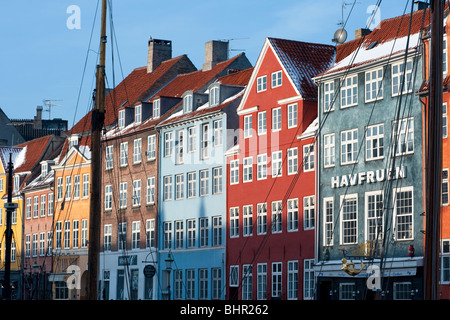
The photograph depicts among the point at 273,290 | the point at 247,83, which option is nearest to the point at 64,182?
the point at 247,83

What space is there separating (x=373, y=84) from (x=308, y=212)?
774 centimetres

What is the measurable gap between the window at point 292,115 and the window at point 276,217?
13.7 feet

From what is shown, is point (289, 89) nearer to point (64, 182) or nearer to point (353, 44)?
point (353, 44)

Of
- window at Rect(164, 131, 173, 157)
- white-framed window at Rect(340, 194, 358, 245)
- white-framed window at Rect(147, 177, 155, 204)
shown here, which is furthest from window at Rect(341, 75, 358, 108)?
white-framed window at Rect(147, 177, 155, 204)

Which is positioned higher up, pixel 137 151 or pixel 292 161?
pixel 137 151

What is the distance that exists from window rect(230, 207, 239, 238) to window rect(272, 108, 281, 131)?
5.72 m

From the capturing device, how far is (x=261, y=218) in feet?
179

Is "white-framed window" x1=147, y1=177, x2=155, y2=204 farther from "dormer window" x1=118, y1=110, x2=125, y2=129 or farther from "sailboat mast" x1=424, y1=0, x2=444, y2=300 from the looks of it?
"sailboat mast" x1=424, y1=0, x2=444, y2=300

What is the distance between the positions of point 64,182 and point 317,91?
3046cm

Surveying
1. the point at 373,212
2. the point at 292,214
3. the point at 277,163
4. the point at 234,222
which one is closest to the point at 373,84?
the point at 373,212

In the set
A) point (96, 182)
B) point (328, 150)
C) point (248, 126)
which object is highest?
point (248, 126)

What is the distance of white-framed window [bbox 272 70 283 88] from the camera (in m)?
54.0

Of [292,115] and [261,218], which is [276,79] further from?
[261,218]

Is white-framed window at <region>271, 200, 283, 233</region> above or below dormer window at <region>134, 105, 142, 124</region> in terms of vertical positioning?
below
